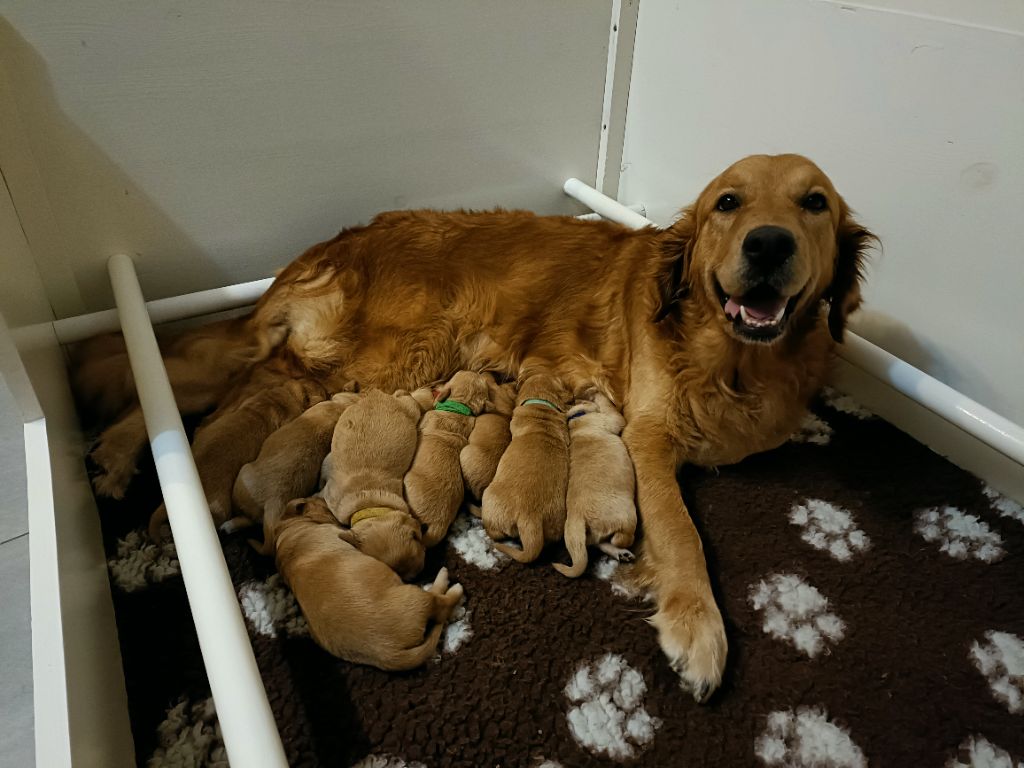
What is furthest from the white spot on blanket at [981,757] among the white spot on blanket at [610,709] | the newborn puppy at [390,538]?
the newborn puppy at [390,538]

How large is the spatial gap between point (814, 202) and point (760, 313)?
0.26 metres

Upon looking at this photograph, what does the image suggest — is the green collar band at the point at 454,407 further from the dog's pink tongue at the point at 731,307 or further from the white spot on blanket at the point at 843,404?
the white spot on blanket at the point at 843,404

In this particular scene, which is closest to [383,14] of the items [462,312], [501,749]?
[462,312]

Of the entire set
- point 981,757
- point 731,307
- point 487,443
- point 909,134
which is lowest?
point 981,757

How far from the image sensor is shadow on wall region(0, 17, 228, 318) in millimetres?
1587

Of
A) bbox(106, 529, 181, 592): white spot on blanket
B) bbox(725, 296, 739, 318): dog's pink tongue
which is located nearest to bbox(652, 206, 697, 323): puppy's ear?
bbox(725, 296, 739, 318): dog's pink tongue

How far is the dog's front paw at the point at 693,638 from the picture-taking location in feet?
3.91

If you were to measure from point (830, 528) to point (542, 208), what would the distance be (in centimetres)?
144

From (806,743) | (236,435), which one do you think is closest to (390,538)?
(236,435)

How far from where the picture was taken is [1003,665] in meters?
1.26

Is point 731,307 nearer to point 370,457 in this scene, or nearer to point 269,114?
point 370,457

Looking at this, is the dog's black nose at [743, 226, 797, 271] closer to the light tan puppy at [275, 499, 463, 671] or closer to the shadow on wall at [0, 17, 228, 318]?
the light tan puppy at [275, 499, 463, 671]

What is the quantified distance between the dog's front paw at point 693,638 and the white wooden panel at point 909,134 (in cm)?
92

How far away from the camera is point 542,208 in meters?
2.44
